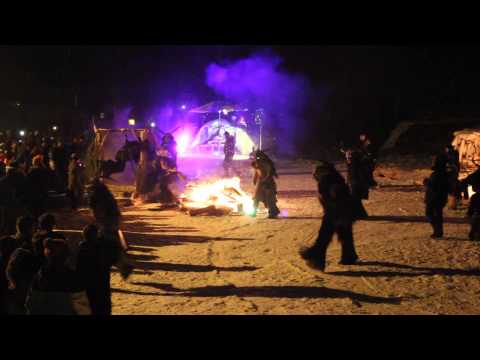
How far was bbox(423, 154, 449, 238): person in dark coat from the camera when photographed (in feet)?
32.8

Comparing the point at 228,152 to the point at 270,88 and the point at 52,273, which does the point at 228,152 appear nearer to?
the point at 52,273

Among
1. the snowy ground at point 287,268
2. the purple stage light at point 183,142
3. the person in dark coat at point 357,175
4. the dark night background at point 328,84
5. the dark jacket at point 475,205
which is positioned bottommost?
the snowy ground at point 287,268

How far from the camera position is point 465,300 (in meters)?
6.62

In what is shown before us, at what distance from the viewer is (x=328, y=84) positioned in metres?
45.0

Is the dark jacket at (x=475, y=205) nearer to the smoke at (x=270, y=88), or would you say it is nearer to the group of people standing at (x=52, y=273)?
the group of people standing at (x=52, y=273)

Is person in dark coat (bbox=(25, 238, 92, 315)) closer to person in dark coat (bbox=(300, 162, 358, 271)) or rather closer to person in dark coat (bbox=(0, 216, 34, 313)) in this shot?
person in dark coat (bbox=(0, 216, 34, 313))

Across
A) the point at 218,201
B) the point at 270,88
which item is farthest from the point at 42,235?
the point at 270,88

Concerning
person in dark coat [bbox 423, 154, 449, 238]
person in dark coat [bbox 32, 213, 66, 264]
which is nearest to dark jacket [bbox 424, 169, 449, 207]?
person in dark coat [bbox 423, 154, 449, 238]

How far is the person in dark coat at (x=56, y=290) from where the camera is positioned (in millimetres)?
4434

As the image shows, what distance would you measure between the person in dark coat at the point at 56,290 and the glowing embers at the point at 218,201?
8.74 m

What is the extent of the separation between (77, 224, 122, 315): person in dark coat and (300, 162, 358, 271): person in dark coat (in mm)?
3847

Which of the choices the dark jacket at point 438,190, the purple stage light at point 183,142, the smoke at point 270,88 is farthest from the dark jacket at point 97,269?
the smoke at point 270,88

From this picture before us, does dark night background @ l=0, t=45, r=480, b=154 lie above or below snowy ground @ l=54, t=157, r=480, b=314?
above

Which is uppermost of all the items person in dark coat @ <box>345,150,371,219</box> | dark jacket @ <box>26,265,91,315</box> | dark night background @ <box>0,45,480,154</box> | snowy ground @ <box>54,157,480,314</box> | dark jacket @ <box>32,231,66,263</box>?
dark night background @ <box>0,45,480,154</box>
